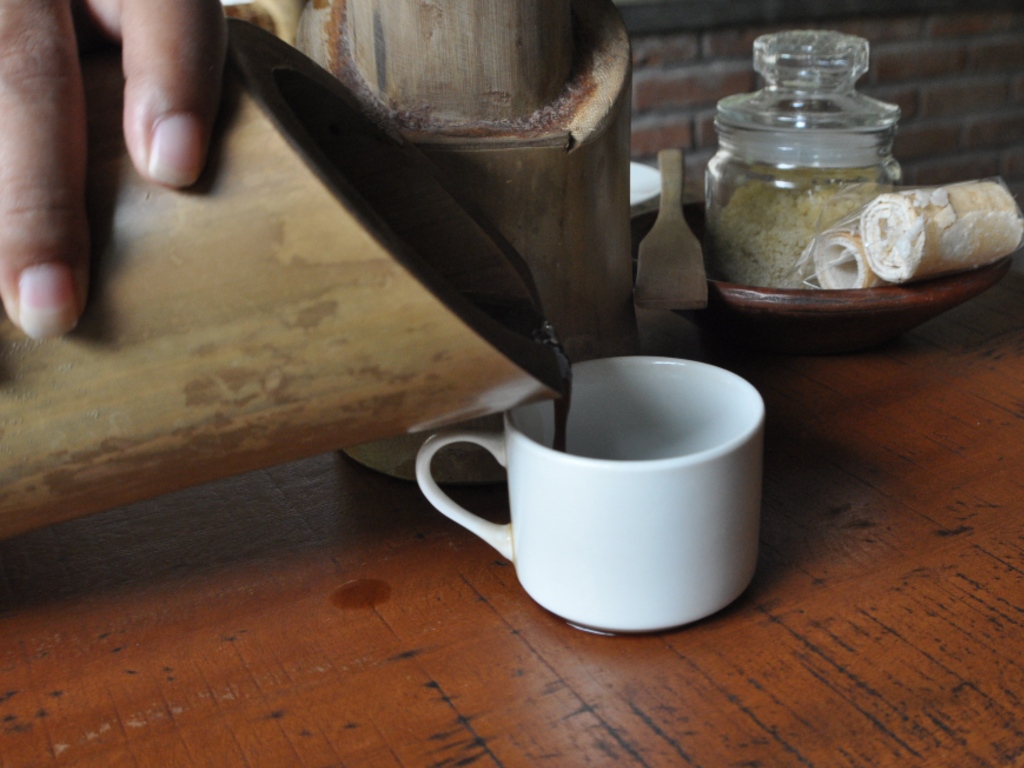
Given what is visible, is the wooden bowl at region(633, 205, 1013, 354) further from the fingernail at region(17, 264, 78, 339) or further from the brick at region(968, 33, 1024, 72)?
the brick at region(968, 33, 1024, 72)

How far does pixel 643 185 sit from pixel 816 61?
0.24 meters

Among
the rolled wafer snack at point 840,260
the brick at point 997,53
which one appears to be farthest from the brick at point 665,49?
the rolled wafer snack at point 840,260

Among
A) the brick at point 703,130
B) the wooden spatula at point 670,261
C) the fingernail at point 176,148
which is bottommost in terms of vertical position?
the brick at point 703,130

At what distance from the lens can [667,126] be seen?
6.52ft

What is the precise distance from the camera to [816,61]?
2.55 ft

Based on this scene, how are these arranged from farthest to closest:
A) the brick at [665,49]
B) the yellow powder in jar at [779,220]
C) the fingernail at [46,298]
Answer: the brick at [665,49] → the yellow powder in jar at [779,220] → the fingernail at [46,298]

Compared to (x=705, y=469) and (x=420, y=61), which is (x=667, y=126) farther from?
(x=705, y=469)

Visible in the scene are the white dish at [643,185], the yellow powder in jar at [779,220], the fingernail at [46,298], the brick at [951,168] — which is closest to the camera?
the fingernail at [46,298]

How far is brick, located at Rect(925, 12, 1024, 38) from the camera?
2135 mm

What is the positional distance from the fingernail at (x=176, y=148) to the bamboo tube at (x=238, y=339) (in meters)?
0.01

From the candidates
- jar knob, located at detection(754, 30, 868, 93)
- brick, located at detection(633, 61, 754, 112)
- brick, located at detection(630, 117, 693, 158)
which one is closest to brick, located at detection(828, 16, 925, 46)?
brick, located at detection(633, 61, 754, 112)

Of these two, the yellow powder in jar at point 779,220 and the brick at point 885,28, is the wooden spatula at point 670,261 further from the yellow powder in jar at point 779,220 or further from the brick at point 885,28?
the brick at point 885,28

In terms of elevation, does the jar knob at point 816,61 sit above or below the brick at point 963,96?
above

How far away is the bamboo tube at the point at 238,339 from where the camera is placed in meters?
0.38
